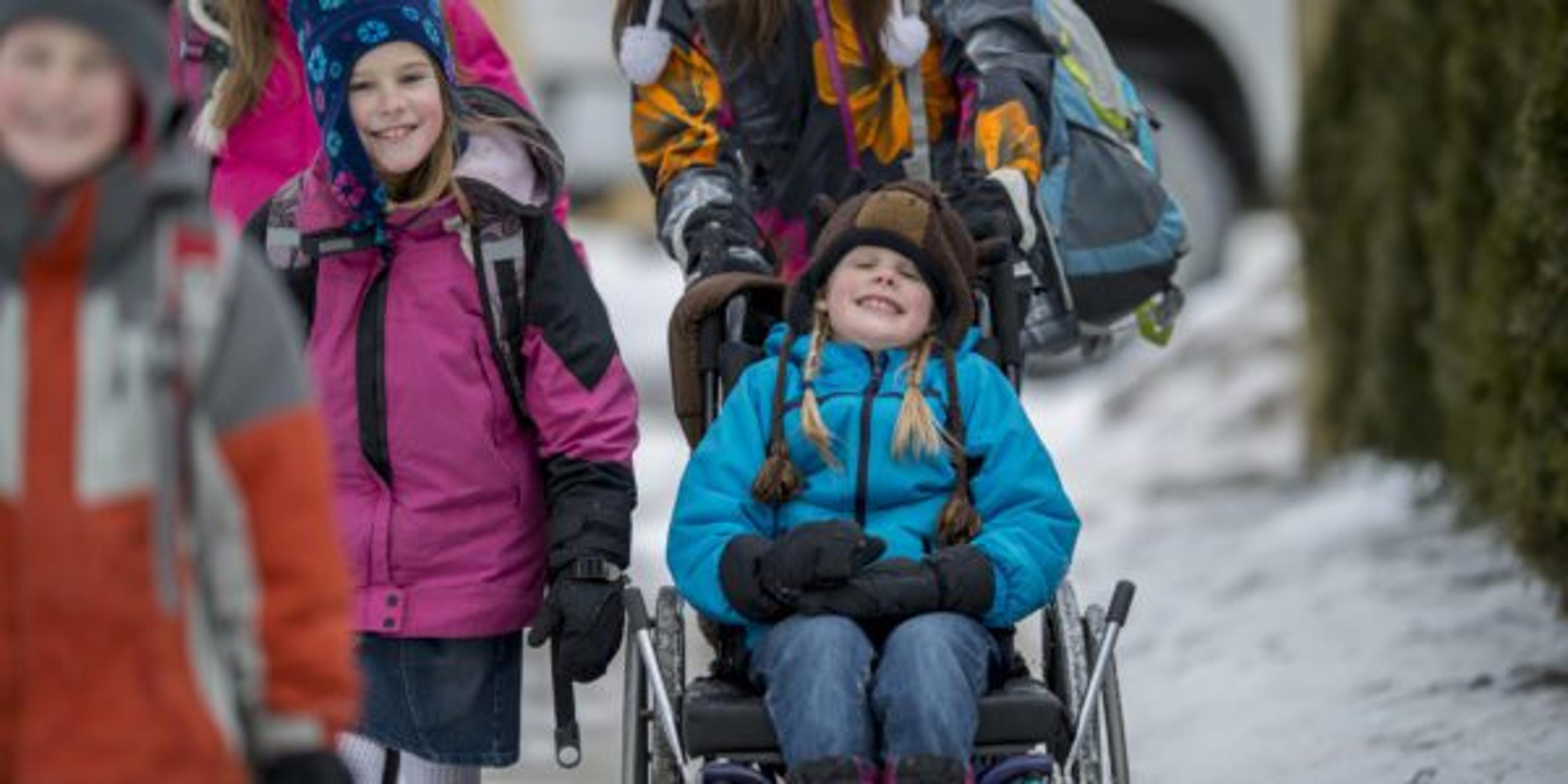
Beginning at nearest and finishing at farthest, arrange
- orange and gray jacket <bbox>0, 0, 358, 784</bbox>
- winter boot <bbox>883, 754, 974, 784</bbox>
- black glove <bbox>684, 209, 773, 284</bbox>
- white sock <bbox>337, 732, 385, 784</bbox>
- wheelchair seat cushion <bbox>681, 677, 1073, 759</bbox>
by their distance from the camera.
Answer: orange and gray jacket <bbox>0, 0, 358, 784</bbox> < winter boot <bbox>883, 754, 974, 784</bbox> < wheelchair seat cushion <bbox>681, 677, 1073, 759</bbox> < white sock <bbox>337, 732, 385, 784</bbox> < black glove <bbox>684, 209, 773, 284</bbox>

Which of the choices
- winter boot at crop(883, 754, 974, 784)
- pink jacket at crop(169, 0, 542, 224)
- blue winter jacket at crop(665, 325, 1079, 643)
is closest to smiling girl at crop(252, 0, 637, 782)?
blue winter jacket at crop(665, 325, 1079, 643)

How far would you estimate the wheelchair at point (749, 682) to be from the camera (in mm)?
4934

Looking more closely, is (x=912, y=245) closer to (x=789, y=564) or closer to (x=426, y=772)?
(x=789, y=564)

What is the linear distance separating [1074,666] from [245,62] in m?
1.91

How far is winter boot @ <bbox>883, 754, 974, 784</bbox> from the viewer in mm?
4777

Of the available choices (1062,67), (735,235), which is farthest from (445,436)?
(1062,67)

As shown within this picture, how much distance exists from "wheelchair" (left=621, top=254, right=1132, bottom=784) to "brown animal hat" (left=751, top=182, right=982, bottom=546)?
0.12m

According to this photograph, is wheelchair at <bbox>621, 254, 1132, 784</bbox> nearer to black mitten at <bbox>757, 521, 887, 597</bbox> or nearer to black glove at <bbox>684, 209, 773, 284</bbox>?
black glove at <bbox>684, 209, 773, 284</bbox>

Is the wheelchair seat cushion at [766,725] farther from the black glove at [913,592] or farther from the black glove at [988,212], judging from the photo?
the black glove at [988,212]

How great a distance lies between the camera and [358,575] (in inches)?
212

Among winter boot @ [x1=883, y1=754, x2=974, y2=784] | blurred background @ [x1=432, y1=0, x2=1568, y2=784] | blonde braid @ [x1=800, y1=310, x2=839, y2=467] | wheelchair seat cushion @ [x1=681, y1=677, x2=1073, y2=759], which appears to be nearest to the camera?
winter boot @ [x1=883, y1=754, x2=974, y2=784]

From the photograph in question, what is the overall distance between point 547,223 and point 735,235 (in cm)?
39

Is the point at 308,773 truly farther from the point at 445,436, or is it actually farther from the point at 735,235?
the point at 735,235

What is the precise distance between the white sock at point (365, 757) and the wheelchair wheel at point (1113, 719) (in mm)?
1165
